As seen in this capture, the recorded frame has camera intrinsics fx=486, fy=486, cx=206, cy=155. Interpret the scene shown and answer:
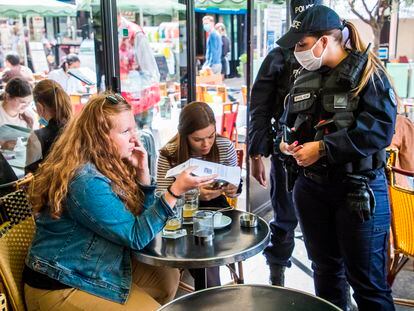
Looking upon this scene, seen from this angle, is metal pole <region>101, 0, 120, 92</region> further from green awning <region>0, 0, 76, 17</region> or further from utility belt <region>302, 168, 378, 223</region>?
utility belt <region>302, 168, 378, 223</region>

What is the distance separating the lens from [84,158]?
176 centimetres

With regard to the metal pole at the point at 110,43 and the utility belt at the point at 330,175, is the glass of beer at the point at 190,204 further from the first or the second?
the metal pole at the point at 110,43

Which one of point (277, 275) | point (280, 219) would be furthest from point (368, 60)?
point (277, 275)

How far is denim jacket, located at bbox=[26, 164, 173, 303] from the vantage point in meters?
1.69

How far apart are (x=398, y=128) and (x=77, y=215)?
210 centimetres

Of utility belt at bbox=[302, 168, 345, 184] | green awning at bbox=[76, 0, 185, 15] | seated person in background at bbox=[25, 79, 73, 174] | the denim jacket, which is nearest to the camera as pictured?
the denim jacket

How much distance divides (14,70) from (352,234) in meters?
2.42

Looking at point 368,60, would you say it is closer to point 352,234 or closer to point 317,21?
point 317,21

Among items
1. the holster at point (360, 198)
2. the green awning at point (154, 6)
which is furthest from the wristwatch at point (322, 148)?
the green awning at point (154, 6)

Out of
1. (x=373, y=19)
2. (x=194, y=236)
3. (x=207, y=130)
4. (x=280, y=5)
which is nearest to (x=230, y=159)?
(x=207, y=130)

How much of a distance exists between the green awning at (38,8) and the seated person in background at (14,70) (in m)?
0.29

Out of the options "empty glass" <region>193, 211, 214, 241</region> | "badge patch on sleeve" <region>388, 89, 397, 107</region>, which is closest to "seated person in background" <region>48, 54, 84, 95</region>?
"empty glass" <region>193, 211, 214, 241</region>

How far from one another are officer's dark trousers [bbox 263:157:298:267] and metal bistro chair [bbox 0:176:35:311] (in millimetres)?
1340

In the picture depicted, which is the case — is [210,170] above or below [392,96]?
below
